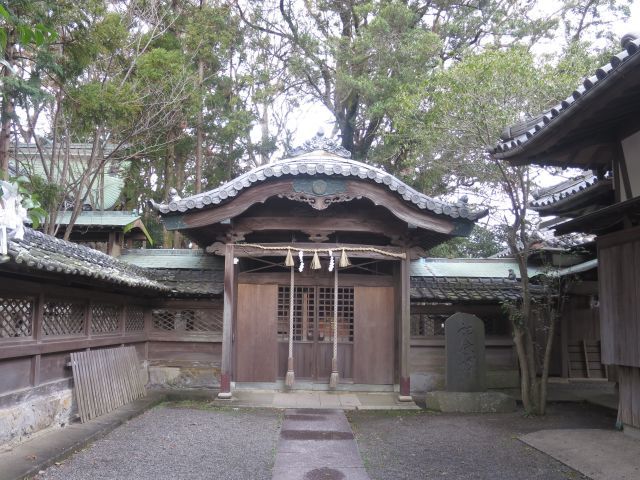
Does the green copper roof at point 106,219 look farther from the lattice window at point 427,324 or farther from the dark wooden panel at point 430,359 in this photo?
the dark wooden panel at point 430,359

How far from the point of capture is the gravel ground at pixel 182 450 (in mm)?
6176

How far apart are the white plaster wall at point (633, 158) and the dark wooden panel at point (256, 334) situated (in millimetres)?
Result: 7290

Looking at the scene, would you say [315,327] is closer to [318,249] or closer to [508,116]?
[318,249]

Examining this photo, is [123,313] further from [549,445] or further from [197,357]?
[549,445]

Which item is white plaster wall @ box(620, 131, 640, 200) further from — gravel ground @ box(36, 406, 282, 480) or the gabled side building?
gravel ground @ box(36, 406, 282, 480)

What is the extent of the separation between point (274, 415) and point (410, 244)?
4499 millimetres

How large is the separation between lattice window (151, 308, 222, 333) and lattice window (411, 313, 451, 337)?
178 inches

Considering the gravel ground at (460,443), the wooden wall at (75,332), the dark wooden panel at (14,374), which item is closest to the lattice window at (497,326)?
the gravel ground at (460,443)

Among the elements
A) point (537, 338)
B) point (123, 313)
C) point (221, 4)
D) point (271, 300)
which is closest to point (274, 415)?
point (271, 300)

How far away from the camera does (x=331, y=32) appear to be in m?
22.9

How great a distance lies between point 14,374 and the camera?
7156 millimetres

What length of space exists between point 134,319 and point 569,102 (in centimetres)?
946

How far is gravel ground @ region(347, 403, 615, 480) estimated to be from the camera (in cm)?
633

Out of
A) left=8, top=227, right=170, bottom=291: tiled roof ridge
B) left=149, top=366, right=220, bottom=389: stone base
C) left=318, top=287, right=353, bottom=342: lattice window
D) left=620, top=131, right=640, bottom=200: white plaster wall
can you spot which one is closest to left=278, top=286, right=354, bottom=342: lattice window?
left=318, top=287, right=353, bottom=342: lattice window
